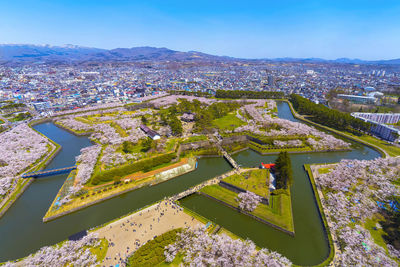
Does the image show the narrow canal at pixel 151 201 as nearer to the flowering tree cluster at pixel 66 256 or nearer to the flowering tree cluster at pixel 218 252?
the flowering tree cluster at pixel 218 252

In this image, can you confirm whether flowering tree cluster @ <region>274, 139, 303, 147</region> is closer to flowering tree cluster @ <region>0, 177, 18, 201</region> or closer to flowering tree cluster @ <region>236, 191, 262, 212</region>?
flowering tree cluster @ <region>236, 191, 262, 212</region>

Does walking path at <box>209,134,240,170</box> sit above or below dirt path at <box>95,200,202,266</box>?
above

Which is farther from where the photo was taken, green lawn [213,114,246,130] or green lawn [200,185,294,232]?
green lawn [213,114,246,130]

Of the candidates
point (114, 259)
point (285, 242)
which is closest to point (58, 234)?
point (114, 259)

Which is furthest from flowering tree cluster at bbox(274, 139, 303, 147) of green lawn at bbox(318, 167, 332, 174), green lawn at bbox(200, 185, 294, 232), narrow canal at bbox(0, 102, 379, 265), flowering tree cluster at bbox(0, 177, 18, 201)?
Answer: flowering tree cluster at bbox(0, 177, 18, 201)

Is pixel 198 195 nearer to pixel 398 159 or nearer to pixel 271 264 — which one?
pixel 271 264

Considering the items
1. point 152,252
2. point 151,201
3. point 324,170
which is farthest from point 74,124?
point 324,170
